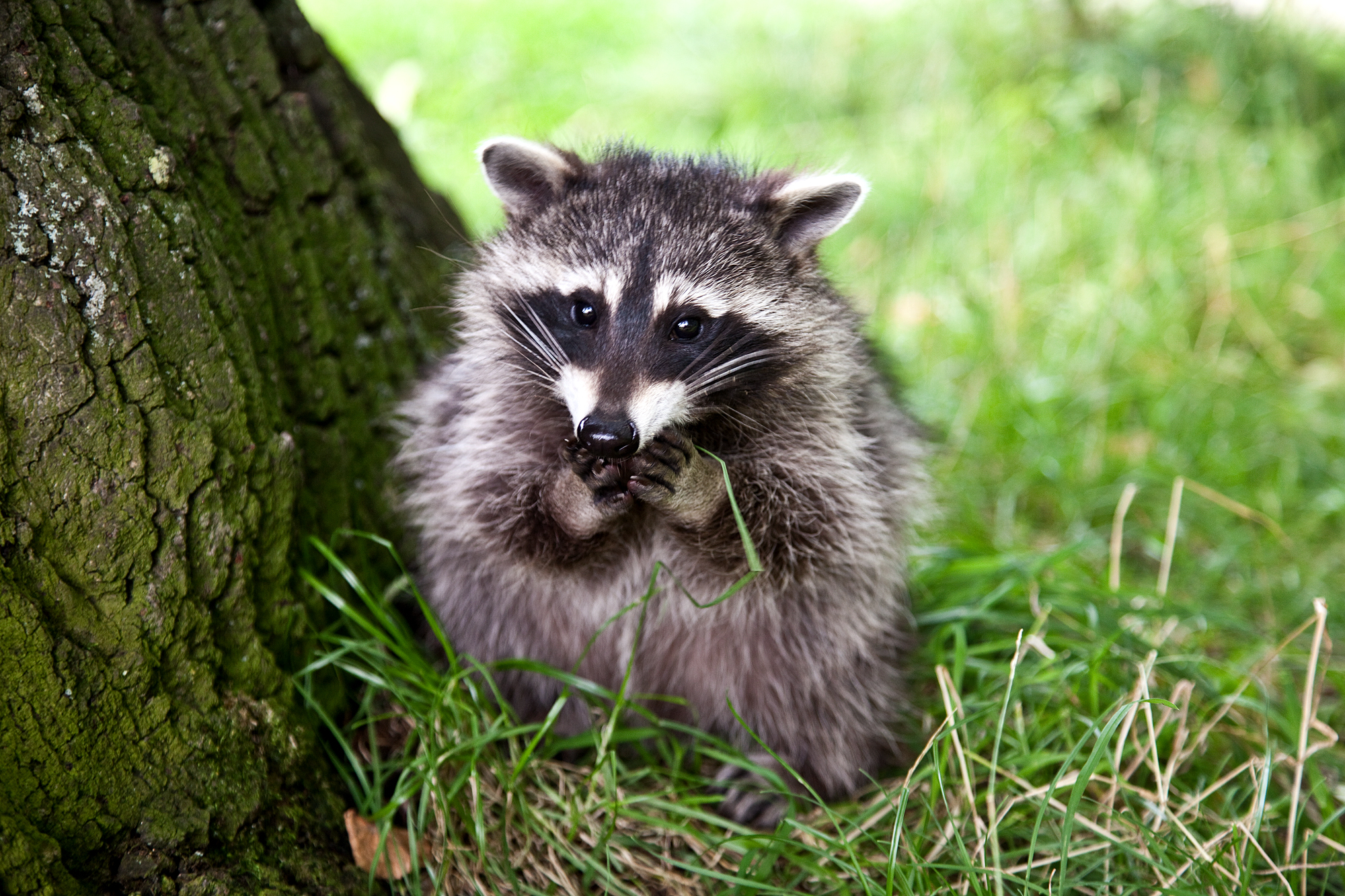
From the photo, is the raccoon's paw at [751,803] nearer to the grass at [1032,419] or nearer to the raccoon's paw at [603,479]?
the grass at [1032,419]

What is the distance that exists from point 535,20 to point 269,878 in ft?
18.5

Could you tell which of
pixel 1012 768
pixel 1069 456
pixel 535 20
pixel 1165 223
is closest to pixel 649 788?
pixel 1012 768

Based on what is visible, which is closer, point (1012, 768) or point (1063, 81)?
point (1012, 768)

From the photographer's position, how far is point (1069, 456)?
11.7ft

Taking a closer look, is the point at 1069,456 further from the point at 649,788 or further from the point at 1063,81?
the point at 1063,81

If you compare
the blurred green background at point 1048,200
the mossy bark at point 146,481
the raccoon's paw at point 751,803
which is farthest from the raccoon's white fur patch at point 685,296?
the raccoon's paw at point 751,803

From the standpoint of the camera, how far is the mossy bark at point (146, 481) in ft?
5.79

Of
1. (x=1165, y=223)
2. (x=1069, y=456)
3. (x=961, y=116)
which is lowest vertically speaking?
(x=1069, y=456)

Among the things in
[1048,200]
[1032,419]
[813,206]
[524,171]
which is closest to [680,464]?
[813,206]

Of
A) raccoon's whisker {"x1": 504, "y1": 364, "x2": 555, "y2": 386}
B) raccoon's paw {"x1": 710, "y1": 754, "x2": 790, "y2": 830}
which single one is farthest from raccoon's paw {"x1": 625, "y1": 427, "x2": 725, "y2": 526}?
raccoon's paw {"x1": 710, "y1": 754, "x2": 790, "y2": 830}

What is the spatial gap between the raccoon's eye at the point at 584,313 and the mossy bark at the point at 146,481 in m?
0.66

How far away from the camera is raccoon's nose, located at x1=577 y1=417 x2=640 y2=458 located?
1909mm

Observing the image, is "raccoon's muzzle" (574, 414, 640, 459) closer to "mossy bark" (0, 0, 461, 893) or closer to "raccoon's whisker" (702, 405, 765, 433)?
"raccoon's whisker" (702, 405, 765, 433)

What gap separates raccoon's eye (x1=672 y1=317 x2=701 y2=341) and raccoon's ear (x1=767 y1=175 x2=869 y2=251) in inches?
13.9
